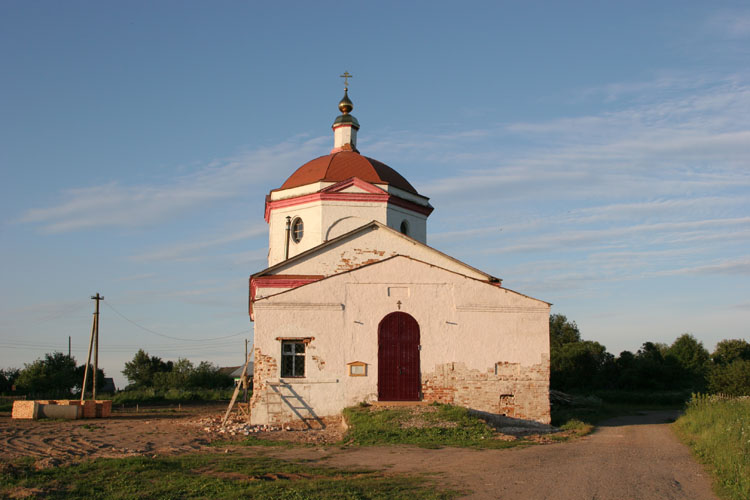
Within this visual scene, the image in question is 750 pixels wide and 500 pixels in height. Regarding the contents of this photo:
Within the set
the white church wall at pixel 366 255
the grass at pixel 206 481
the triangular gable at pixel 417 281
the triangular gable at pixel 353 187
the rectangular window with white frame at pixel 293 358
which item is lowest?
the grass at pixel 206 481

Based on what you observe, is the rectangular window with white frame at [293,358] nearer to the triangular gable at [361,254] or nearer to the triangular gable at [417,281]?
the triangular gable at [417,281]

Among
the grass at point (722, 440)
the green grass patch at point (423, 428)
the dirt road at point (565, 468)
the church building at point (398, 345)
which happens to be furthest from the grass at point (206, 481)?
the church building at point (398, 345)

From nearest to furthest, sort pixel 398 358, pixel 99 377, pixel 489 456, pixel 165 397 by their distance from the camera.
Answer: pixel 489 456 < pixel 398 358 < pixel 165 397 < pixel 99 377

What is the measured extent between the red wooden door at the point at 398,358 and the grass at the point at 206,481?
23.3 feet

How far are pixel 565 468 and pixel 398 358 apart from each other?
27.5ft

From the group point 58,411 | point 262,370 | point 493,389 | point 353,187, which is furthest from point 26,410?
point 493,389

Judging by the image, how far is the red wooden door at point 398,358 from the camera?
64.6ft

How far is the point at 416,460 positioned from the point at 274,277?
1065 cm

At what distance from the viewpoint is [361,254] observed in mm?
22469

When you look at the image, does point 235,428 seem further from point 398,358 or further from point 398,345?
point 398,345

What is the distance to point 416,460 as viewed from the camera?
1295cm

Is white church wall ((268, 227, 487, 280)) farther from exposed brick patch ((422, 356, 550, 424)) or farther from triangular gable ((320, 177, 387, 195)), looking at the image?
exposed brick patch ((422, 356, 550, 424))

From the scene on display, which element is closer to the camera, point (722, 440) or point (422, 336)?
point (722, 440)

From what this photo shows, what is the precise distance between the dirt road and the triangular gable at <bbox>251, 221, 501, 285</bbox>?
26.2 feet
